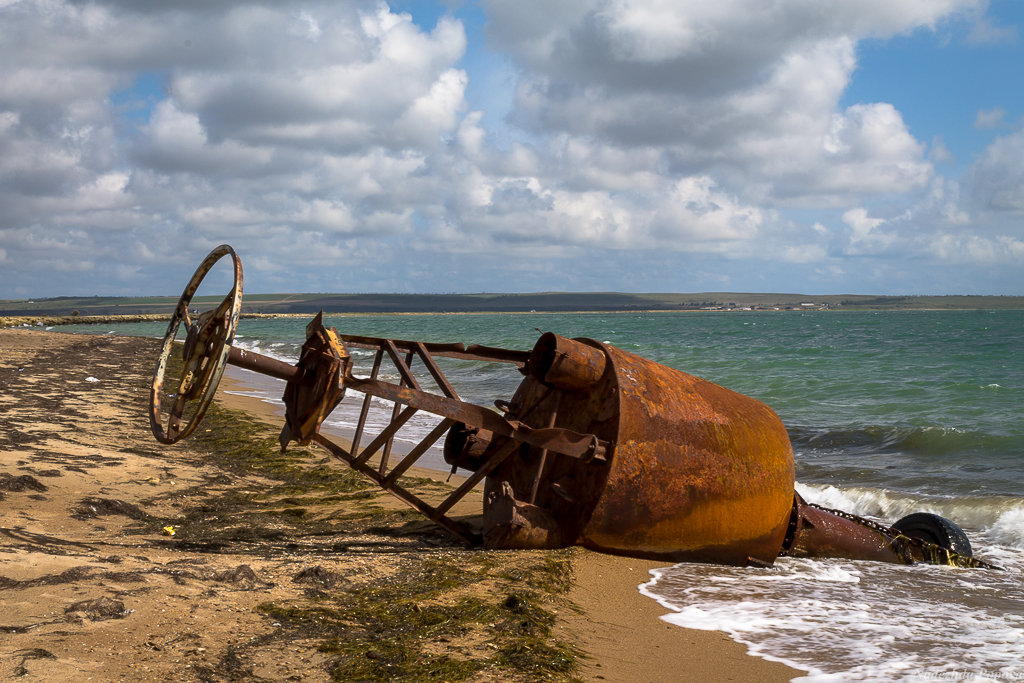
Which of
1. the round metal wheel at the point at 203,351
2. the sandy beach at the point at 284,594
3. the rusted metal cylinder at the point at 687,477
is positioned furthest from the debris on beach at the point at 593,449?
the sandy beach at the point at 284,594

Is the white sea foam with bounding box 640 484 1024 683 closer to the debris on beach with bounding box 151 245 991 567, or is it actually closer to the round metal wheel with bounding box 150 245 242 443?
the debris on beach with bounding box 151 245 991 567

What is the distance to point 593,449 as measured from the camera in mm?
5141

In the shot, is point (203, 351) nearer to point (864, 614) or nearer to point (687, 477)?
→ point (687, 477)

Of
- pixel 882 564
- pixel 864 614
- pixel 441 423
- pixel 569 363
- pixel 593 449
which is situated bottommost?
pixel 882 564

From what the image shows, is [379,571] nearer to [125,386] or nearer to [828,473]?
[828,473]

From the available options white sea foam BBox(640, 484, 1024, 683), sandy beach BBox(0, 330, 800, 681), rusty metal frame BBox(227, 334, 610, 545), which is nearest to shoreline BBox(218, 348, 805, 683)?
sandy beach BBox(0, 330, 800, 681)

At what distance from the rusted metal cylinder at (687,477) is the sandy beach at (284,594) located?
1.18ft

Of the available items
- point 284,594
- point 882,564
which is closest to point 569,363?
point 284,594

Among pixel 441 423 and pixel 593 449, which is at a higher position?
pixel 441 423

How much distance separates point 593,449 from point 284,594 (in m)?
2.02

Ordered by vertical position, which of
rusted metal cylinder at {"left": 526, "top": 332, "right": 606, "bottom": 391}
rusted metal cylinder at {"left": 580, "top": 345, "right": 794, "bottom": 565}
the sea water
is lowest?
the sea water

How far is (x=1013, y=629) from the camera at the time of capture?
472 cm

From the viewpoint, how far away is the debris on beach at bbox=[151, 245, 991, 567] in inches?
199

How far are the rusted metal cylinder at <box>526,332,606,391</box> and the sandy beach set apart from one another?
1142mm
